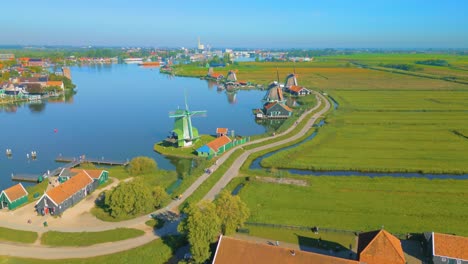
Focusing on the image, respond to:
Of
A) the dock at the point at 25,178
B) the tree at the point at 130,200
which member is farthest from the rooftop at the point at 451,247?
the dock at the point at 25,178

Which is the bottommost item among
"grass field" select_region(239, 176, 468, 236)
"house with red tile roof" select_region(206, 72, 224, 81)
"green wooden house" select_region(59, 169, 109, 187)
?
"grass field" select_region(239, 176, 468, 236)

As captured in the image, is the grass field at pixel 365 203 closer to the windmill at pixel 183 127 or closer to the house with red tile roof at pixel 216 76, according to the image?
the windmill at pixel 183 127

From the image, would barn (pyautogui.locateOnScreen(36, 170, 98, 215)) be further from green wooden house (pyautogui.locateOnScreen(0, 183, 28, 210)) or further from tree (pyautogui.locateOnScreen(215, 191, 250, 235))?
tree (pyautogui.locateOnScreen(215, 191, 250, 235))

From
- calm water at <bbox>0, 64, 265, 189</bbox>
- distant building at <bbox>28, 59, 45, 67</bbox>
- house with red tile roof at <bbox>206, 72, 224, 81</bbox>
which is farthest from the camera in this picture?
distant building at <bbox>28, 59, 45, 67</bbox>

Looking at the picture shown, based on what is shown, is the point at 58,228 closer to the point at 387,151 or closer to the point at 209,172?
the point at 209,172

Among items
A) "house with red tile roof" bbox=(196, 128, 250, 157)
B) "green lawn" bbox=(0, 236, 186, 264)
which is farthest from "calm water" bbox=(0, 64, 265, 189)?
"green lawn" bbox=(0, 236, 186, 264)
